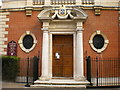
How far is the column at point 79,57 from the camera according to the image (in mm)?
10576

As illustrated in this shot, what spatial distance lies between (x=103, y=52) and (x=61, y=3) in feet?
14.5

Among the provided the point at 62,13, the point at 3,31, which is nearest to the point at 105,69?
the point at 62,13

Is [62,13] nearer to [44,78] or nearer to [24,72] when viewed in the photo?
[44,78]

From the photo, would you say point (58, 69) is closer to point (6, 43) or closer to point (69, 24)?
point (69, 24)

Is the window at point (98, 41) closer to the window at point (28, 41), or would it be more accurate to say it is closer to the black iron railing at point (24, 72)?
the black iron railing at point (24, 72)

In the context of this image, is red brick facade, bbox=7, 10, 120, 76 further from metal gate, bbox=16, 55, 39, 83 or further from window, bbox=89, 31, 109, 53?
metal gate, bbox=16, 55, 39, 83

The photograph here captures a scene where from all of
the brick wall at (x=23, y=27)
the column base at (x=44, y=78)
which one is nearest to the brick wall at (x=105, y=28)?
the column base at (x=44, y=78)

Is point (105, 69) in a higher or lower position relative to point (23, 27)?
lower

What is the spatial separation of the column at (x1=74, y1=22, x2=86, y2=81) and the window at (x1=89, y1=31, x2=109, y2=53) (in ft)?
3.07

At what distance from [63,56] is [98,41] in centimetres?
257

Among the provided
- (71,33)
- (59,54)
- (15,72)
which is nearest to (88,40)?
(71,33)

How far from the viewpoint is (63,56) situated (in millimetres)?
11828

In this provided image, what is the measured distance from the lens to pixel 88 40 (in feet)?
37.9

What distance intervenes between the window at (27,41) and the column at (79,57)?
295 centimetres
